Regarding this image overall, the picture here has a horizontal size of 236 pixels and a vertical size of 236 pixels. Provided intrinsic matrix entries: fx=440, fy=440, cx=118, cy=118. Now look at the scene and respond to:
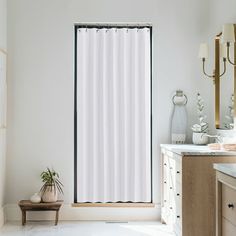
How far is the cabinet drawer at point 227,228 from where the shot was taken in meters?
A: 2.25

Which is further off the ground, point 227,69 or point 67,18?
point 67,18

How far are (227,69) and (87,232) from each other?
210cm

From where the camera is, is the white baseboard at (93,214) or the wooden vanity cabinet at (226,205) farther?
the white baseboard at (93,214)

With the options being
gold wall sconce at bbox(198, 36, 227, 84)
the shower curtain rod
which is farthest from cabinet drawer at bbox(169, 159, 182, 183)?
the shower curtain rod

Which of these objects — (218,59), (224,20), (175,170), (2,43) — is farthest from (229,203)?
(2,43)

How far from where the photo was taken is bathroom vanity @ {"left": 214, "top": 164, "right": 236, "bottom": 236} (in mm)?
2246

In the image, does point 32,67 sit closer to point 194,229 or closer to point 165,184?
point 165,184

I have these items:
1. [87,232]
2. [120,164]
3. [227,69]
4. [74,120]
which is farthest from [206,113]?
[87,232]

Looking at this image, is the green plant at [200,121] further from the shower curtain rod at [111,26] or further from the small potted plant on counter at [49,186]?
the small potted plant on counter at [49,186]

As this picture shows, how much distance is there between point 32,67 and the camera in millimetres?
4840

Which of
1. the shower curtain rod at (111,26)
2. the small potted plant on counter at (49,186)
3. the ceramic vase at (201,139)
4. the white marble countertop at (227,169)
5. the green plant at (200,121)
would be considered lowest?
the small potted plant on counter at (49,186)

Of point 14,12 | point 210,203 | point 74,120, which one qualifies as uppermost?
point 14,12

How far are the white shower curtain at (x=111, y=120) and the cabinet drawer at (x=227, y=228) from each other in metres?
2.48

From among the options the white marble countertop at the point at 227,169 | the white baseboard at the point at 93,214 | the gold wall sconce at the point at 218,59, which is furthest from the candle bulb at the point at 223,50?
the white marble countertop at the point at 227,169
